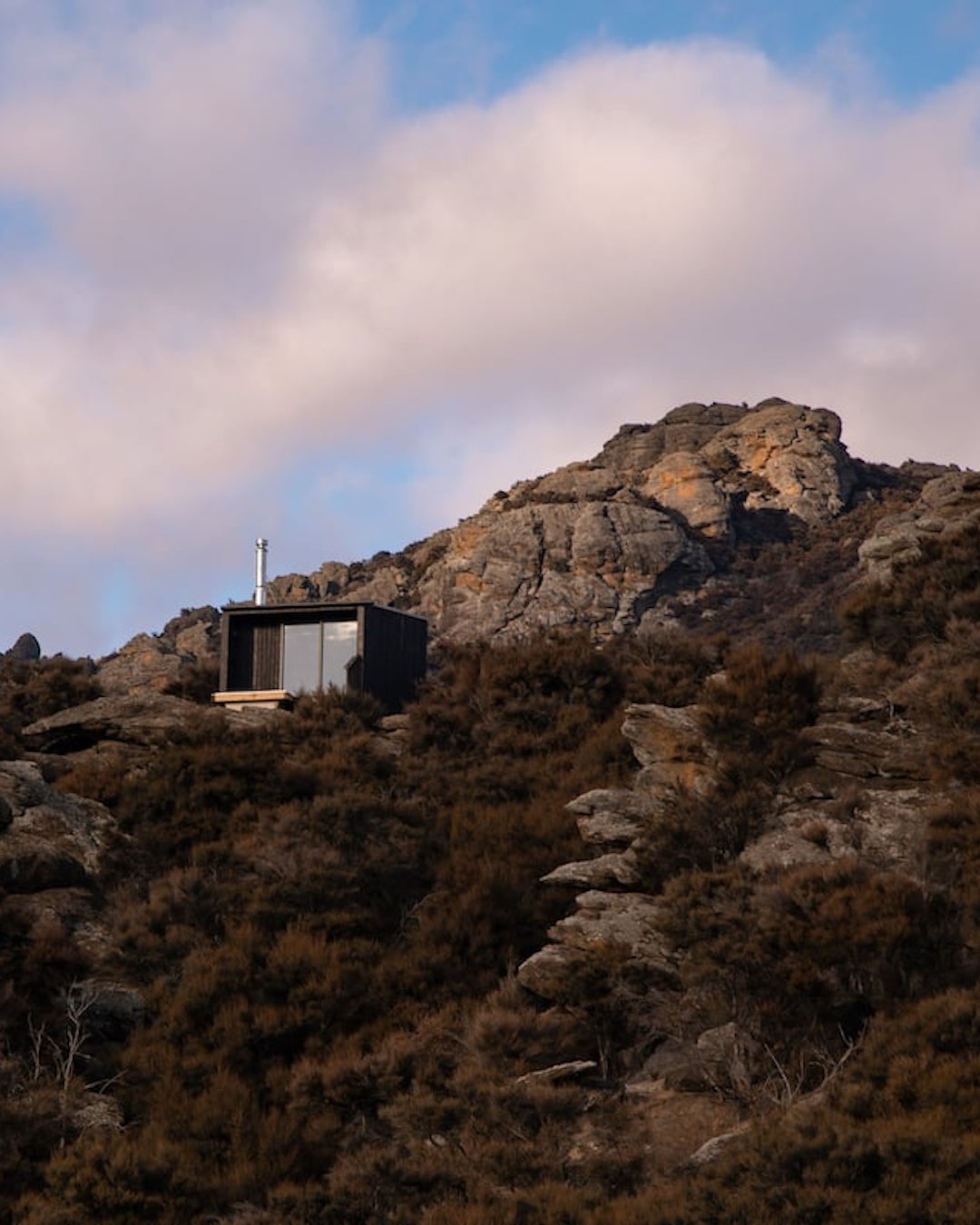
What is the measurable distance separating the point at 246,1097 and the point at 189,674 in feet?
64.5

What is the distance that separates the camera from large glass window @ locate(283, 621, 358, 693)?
3422 cm

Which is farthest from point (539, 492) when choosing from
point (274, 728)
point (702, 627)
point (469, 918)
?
point (469, 918)

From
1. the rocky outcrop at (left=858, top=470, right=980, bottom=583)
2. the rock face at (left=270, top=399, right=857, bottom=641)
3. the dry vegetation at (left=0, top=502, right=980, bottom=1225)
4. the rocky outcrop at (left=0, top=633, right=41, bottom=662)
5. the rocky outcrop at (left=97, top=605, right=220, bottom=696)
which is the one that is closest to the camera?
the dry vegetation at (left=0, top=502, right=980, bottom=1225)

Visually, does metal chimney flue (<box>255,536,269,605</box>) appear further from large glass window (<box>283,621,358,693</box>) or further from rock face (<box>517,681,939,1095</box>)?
rock face (<box>517,681,939,1095</box>)

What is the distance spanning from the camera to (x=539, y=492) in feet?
270

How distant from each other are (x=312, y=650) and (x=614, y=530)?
40.3m

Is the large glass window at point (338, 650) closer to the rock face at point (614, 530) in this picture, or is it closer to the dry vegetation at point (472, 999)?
the dry vegetation at point (472, 999)

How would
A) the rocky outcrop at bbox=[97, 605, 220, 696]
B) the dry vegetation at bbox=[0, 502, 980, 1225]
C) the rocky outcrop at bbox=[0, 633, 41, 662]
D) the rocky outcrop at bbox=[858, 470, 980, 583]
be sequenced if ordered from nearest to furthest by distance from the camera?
1. the dry vegetation at bbox=[0, 502, 980, 1225]
2. the rocky outcrop at bbox=[858, 470, 980, 583]
3. the rocky outcrop at bbox=[97, 605, 220, 696]
4. the rocky outcrop at bbox=[0, 633, 41, 662]

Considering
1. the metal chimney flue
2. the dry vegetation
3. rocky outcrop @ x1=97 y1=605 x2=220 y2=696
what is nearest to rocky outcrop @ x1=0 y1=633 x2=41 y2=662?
rocky outcrop @ x1=97 y1=605 x2=220 y2=696

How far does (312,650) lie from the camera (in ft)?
114

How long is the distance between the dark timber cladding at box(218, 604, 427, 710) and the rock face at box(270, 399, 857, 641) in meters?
23.5

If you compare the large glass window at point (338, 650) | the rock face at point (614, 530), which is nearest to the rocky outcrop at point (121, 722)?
the large glass window at point (338, 650)

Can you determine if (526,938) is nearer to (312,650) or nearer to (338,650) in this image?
(338,650)

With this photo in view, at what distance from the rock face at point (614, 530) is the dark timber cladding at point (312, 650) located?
23515mm
